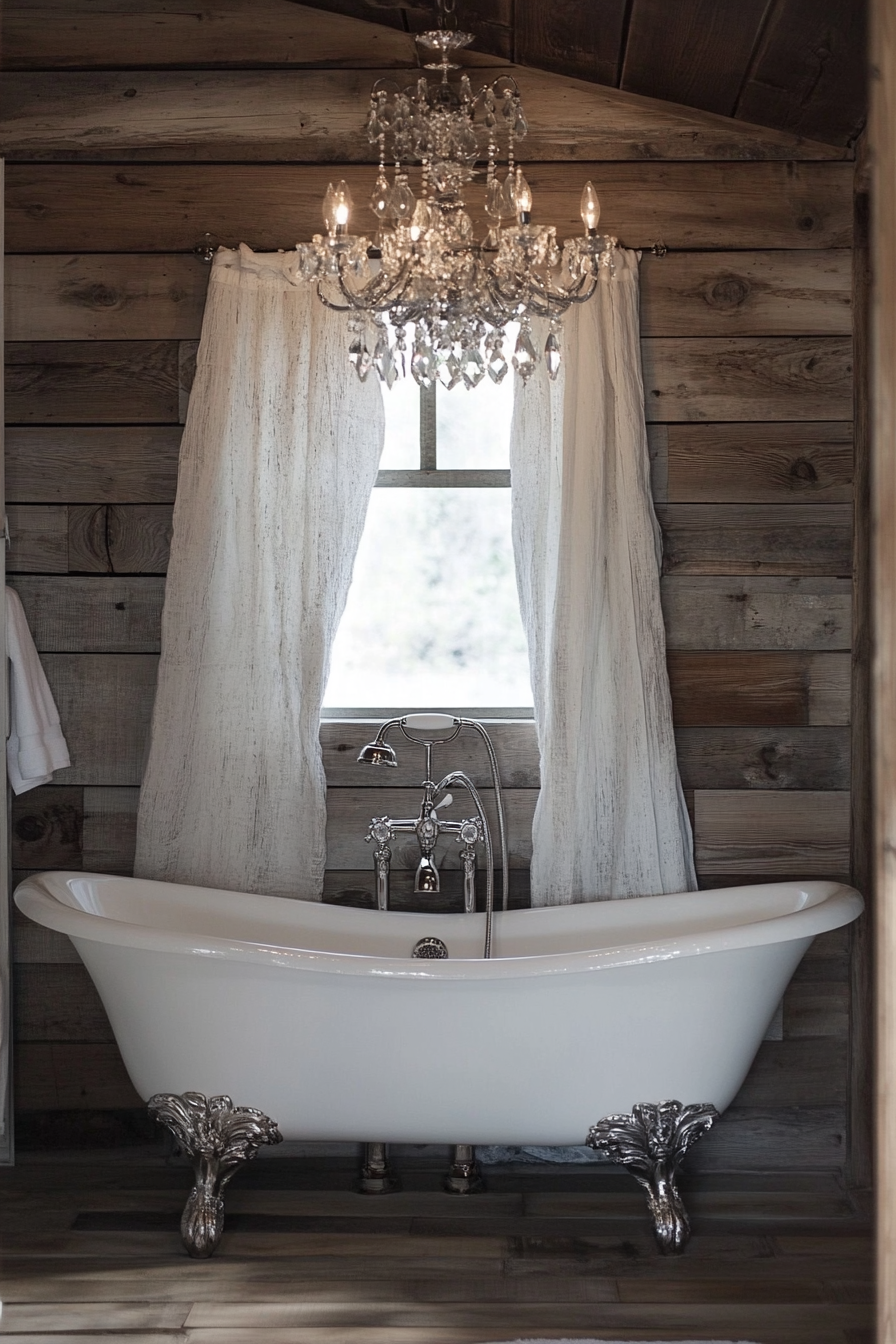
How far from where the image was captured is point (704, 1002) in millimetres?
2303

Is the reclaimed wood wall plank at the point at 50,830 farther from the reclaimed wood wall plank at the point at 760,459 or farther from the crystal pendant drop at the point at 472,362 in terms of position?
the reclaimed wood wall plank at the point at 760,459

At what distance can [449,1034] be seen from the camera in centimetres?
227

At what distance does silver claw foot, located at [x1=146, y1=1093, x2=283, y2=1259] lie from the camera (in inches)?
92.5

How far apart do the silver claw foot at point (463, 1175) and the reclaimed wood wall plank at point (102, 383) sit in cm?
192

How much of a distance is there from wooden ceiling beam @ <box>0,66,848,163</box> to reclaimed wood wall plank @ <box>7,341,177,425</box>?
0.48m

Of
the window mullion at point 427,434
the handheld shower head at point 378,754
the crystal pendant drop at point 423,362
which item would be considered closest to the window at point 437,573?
the window mullion at point 427,434

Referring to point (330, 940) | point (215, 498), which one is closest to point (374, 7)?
point (215, 498)

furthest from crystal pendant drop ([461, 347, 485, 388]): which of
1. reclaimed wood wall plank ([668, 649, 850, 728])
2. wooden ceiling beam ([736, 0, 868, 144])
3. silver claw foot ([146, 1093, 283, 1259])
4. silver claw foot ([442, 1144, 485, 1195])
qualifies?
silver claw foot ([442, 1144, 485, 1195])

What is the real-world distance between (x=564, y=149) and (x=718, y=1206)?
2546mm

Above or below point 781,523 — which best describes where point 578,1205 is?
below

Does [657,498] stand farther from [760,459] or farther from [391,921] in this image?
[391,921]

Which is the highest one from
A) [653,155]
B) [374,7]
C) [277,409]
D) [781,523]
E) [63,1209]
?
[374,7]

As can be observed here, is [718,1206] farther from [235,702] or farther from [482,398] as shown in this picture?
[482,398]

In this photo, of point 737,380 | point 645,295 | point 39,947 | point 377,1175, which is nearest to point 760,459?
point 737,380
